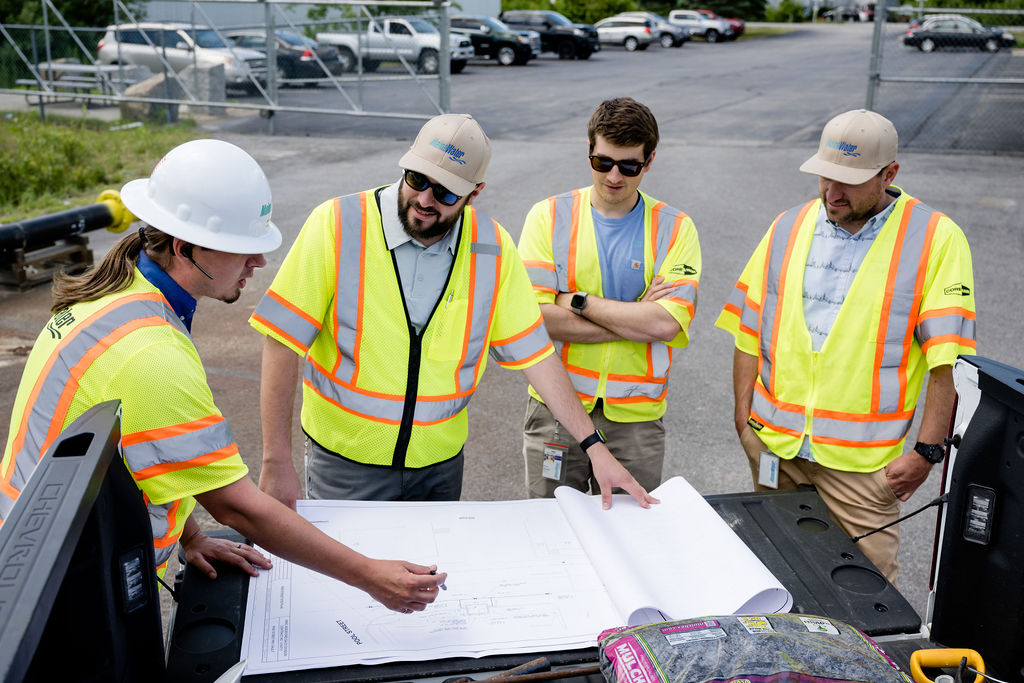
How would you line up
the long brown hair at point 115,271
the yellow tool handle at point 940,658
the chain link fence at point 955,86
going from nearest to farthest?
the yellow tool handle at point 940,658, the long brown hair at point 115,271, the chain link fence at point 955,86

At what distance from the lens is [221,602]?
2.06 metres

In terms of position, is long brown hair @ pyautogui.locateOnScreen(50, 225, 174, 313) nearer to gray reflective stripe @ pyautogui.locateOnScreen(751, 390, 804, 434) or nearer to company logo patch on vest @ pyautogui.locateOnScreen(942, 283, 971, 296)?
gray reflective stripe @ pyautogui.locateOnScreen(751, 390, 804, 434)

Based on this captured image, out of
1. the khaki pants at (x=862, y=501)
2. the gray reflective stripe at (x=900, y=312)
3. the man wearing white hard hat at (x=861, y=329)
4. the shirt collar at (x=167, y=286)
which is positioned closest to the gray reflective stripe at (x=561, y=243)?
the man wearing white hard hat at (x=861, y=329)

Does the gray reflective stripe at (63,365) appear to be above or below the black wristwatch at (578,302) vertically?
above

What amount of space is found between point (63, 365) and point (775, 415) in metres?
2.36

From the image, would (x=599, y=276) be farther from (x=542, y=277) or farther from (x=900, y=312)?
(x=900, y=312)

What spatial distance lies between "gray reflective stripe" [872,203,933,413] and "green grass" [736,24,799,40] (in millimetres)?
45079

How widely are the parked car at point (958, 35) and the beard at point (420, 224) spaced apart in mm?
19280

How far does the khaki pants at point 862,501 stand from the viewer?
3250 mm

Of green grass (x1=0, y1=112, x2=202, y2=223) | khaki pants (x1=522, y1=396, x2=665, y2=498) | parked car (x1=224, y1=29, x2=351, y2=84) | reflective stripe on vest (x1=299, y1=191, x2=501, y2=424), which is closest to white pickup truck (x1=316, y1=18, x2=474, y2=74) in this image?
parked car (x1=224, y1=29, x2=351, y2=84)

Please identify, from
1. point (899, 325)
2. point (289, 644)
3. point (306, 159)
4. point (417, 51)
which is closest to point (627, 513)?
point (289, 644)

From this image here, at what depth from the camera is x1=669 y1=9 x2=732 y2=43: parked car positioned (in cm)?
4228

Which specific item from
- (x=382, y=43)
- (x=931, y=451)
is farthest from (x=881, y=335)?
(x=382, y=43)

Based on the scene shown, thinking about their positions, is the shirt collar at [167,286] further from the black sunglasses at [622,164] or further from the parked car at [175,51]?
the parked car at [175,51]
